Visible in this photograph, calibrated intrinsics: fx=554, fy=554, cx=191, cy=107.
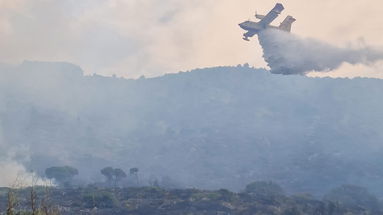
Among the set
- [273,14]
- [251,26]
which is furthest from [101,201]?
[273,14]

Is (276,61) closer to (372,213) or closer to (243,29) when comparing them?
(243,29)

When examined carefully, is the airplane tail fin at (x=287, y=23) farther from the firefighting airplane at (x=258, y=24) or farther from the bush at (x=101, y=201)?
the bush at (x=101, y=201)

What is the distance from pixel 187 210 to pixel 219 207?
29.7ft

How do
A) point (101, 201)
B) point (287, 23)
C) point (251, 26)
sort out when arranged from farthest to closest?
point (101, 201) < point (287, 23) < point (251, 26)

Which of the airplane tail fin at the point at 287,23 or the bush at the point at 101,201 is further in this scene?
the bush at the point at 101,201

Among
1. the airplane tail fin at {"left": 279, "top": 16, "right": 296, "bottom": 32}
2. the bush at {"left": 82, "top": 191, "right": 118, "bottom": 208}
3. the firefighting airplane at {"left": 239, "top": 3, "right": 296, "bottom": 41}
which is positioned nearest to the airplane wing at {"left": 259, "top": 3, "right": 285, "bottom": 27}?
the firefighting airplane at {"left": 239, "top": 3, "right": 296, "bottom": 41}

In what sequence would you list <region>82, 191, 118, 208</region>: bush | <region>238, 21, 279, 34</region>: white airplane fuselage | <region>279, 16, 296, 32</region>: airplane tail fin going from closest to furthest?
<region>238, 21, 279, 34</region>: white airplane fuselage → <region>279, 16, 296, 32</region>: airplane tail fin → <region>82, 191, 118, 208</region>: bush

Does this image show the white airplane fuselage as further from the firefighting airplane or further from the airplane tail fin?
the airplane tail fin

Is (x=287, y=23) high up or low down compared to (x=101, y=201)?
up

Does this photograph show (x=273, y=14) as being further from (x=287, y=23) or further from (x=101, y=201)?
(x=101, y=201)

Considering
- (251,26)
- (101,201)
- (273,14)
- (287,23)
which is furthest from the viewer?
(101,201)

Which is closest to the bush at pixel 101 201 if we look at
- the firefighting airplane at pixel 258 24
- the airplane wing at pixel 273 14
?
the firefighting airplane at pixel 258 24

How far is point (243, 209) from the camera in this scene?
126688mm

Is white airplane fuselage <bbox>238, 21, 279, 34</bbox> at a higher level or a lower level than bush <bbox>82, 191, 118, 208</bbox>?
higher
